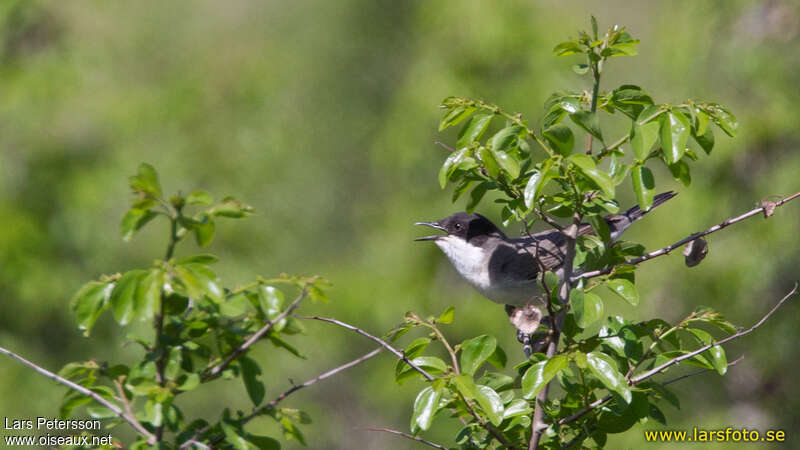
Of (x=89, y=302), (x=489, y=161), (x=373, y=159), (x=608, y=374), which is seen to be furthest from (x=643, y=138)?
(x=373, y=159)

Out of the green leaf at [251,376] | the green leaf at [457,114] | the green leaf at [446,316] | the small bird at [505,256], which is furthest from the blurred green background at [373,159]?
the green leaf at [457,114]

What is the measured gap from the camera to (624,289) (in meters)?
2.12

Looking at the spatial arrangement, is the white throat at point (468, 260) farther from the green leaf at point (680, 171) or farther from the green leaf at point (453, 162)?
the green leaf at point (453, 162)

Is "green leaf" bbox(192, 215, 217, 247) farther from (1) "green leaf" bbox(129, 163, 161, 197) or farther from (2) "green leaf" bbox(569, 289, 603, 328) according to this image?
(2) "green leaf" bbox(569, 289, 603, 328)

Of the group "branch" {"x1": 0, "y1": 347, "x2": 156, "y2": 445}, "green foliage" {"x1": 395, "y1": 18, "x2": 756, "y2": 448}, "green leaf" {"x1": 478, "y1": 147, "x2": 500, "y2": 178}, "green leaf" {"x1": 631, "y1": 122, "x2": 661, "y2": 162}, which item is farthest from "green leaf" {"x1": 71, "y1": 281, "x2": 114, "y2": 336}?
"green leaf" {"x1": 631, "y1": 122, "x2": 661, "y2": 162}

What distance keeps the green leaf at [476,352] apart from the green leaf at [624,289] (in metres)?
0.36

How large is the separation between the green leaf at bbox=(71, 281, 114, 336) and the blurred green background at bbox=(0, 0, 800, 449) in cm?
367

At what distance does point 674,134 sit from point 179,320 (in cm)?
144

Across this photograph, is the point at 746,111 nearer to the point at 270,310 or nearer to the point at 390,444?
the point at 270,310

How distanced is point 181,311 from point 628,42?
141cm

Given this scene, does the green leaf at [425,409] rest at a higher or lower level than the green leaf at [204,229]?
lower

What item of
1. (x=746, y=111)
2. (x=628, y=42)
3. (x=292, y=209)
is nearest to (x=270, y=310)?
(x=628, y=42)

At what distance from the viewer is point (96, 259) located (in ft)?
33.7

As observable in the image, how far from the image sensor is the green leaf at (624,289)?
2.09 meters
